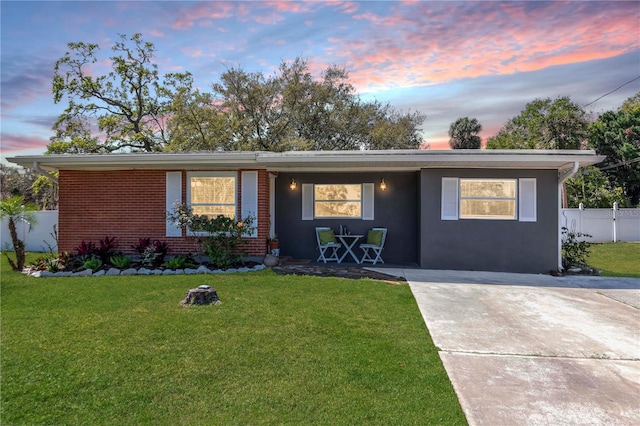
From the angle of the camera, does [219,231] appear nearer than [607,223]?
Yes

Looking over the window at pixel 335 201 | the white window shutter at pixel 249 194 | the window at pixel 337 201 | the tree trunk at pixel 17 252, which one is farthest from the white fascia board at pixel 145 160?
the window at pixel 337 201

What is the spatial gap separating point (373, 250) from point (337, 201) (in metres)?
1.54

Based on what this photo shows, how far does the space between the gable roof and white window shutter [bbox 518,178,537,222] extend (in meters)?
0.37

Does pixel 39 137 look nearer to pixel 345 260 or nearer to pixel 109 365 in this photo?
pixel 345 260

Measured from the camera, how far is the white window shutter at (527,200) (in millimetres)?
8289

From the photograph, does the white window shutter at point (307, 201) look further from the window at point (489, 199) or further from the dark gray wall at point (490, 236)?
the window at point (489, 199)

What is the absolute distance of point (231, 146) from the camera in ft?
66.4

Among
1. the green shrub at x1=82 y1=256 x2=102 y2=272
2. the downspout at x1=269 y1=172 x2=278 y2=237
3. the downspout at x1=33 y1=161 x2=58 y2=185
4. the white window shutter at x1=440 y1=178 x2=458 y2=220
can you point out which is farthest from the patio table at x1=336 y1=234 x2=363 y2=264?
the downspout at x1=33 y1=161 x2=58 y2=185

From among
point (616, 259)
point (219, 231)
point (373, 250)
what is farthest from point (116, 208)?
point (616, 259)

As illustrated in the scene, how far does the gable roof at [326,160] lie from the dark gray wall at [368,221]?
0.82 metres

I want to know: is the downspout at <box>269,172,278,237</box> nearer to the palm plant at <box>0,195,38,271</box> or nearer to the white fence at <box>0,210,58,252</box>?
the palm plant at <box>0,195,38,271</box>

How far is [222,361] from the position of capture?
3.47 meters

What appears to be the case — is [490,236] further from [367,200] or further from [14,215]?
[14,215]

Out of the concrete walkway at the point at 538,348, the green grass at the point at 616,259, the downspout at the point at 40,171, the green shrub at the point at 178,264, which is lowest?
the concrete walkway at the point at 538,348
